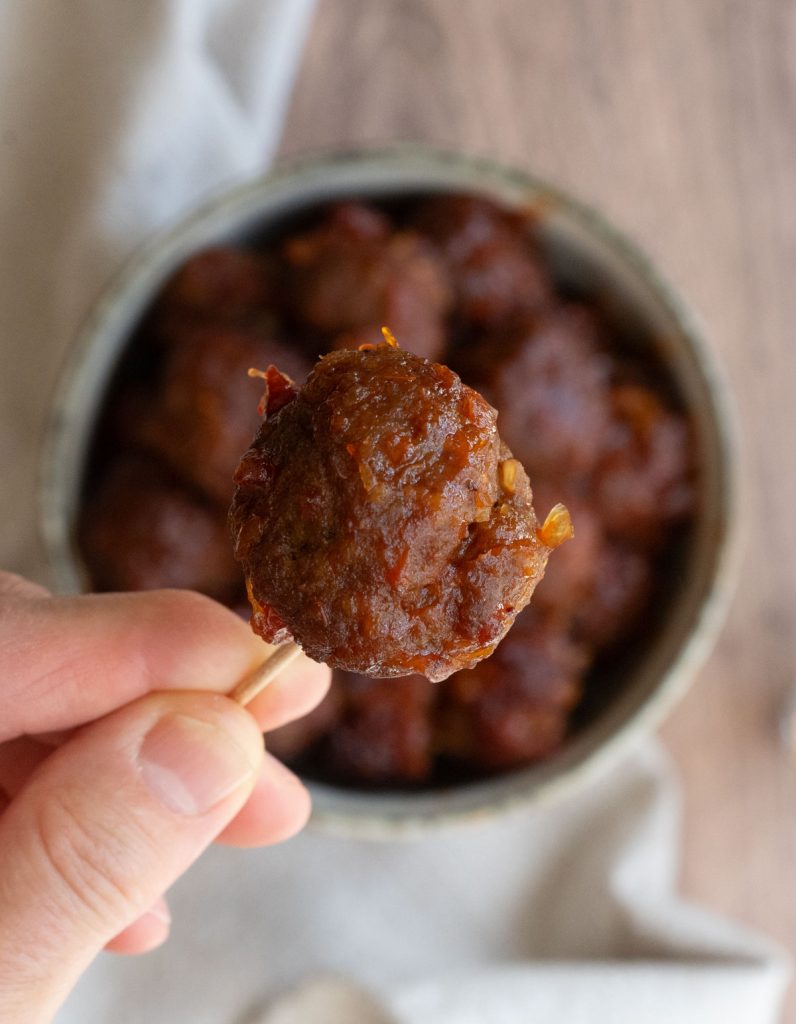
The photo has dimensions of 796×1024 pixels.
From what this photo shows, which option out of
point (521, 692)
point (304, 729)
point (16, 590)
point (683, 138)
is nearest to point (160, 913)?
point (304, 729)

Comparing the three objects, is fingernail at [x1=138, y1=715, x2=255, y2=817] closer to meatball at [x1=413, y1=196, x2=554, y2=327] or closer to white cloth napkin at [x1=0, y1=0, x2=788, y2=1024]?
white cloth napkin at [x1=0, y1=0, x2=788, y2=1024]

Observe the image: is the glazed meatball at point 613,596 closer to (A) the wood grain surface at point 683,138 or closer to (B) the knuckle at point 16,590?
(A) the wood grain surface at point 683,138

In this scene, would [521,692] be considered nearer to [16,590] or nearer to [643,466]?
[643,466]

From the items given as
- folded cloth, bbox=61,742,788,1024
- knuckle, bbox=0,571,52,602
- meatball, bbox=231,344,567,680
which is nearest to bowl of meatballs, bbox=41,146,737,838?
knuckle, bbox=0,571,52,602

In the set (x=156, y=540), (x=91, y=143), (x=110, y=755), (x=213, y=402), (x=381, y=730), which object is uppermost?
(x=91, y=143)

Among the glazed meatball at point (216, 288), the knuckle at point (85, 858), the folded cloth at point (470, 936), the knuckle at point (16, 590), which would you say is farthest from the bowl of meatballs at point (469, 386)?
the knuckle at point (85, 858)
